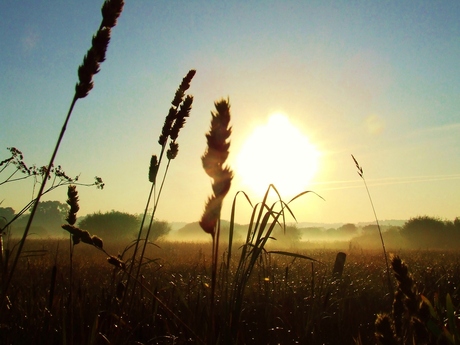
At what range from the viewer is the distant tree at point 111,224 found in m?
75.4

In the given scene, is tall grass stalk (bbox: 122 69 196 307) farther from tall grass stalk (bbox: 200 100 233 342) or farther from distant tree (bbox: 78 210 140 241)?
distant tree (bbox: 78 210 140 241)

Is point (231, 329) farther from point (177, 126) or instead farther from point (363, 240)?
point (363, 240)

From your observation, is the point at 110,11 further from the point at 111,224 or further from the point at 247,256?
the point at 111,224

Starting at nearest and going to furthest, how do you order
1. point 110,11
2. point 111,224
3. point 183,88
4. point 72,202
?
point 110,11 < point 72,202 < point 183,88 < point 111,224

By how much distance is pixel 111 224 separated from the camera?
78.1 m

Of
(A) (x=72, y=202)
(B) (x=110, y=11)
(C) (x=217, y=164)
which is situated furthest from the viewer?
(A) (x=72, y=202)

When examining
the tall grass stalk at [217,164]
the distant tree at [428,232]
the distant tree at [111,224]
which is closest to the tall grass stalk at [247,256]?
the tall grass stalk at [217,164]

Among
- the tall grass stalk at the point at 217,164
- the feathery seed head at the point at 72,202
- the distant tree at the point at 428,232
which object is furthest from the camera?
the distant tree at the point at 428,232

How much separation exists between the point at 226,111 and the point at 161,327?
6.68ft

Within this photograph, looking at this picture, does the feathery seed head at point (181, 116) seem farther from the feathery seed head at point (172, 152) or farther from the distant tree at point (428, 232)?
the distant tree at point (428, 232)

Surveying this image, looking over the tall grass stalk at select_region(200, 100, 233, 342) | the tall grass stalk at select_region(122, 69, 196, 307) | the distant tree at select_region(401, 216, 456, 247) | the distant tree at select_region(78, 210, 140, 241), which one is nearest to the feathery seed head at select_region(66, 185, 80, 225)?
the tall grass stalk at select_region(122, 69, 196, 307)

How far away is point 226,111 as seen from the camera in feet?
3.63

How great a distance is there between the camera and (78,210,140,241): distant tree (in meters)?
75.4

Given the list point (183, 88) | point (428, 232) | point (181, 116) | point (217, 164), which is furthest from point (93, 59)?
point (428, 232)
